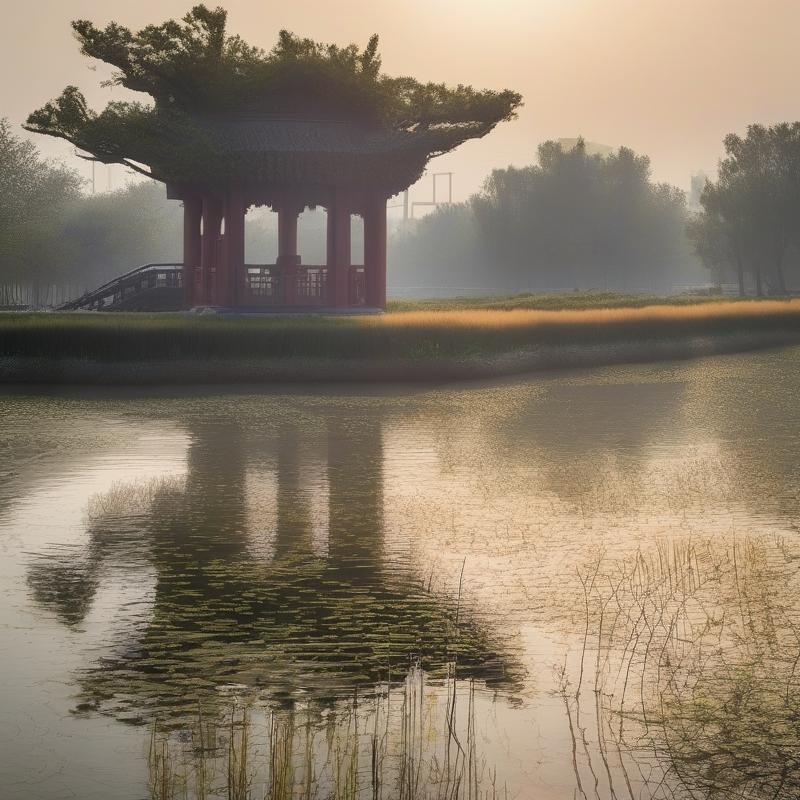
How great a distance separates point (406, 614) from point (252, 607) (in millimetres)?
1122

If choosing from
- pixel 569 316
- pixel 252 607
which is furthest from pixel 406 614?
pixel 569 316

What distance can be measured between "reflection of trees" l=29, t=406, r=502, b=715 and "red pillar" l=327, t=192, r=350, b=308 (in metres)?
31.2

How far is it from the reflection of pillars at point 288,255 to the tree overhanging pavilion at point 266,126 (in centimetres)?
8

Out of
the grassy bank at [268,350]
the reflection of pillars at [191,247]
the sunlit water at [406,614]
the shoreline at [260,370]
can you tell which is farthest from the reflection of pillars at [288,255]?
the sunlit water at [406,614]

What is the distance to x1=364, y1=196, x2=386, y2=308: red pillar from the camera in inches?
1891

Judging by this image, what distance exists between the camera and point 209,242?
4862 centimetres

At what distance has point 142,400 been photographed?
97.2 feet

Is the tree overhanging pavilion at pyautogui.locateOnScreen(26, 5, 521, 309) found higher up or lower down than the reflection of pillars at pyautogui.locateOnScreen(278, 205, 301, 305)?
higher up

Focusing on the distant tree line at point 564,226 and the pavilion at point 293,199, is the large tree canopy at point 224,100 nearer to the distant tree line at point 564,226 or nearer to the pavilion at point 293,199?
the pavilion at point 293,199

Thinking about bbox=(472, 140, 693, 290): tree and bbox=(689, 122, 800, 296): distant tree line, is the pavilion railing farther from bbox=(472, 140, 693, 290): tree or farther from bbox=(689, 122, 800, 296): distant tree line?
bbox=(472, 140, 693, 290): tree

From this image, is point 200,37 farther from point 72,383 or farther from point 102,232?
point 102,232

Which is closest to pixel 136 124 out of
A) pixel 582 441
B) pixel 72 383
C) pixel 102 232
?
pixel 72 383

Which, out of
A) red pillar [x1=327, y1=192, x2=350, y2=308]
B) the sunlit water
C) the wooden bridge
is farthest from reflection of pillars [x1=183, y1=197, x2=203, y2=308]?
the sunlit water

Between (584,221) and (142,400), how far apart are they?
91.1 m
